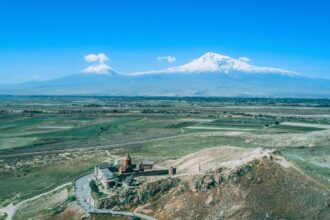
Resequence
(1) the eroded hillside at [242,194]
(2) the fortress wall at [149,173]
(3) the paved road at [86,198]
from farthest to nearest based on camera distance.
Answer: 1. (2) the fortress wall at [149,173]
2. (3) the paved road at [86,198]
3. (1) the eroded hillside at [242,194]

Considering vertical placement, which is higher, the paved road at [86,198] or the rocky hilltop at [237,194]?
the rocky hilltop at [237,194]

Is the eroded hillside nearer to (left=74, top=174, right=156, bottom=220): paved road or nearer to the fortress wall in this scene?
(left=74, top=174, right=156, bottom=220): paved road

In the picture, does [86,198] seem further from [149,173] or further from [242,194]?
[242,194]

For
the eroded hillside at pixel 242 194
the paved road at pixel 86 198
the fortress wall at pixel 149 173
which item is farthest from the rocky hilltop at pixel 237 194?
the fortress wall at pixel 149 173

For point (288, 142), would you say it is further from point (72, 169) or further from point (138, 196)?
point (138, 196)

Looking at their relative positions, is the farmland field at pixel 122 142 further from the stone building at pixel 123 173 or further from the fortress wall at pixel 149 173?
the fortress wall at pixel 149 173

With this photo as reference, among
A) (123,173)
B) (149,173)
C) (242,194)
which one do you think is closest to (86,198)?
(123,173)
